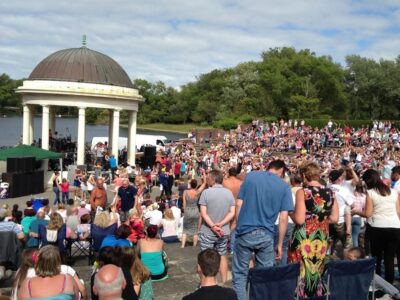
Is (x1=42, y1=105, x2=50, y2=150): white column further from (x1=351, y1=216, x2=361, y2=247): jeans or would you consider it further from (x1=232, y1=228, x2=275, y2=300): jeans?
(x1=232, y1=228, x2=275, y2=300): jeans

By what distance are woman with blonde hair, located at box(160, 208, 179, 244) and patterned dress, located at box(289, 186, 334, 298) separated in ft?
18.6

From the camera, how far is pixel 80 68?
2803cm

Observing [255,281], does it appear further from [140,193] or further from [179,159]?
[179,159]

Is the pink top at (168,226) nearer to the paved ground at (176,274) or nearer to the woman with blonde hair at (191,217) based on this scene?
the paved ground at (176,274)

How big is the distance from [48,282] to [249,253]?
2419mm

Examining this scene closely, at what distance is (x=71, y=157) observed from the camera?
31.0 meters

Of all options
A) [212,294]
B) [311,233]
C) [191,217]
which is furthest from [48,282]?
[191,217]

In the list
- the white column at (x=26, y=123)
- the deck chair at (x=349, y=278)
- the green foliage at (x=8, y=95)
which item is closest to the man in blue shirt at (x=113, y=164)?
the white column at (x=26, y=123)

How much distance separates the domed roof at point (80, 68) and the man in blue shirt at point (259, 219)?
75.0ft

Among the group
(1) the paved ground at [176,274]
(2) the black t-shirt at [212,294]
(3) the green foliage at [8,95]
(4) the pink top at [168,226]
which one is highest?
(3) the green foliage at [8,95]

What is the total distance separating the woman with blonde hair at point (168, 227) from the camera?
38.0 ft

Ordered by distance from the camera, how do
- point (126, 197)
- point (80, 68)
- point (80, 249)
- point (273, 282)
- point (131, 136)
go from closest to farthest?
point (273, 282)
point (80, 249)
point (126, 197)
point (80, 68)
point (131, 136)

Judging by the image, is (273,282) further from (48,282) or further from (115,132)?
(115,132)

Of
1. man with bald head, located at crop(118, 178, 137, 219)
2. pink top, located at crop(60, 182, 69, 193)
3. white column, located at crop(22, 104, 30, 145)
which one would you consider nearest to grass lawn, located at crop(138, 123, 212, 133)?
white column, located at crop(22, 104, 30, 145)
